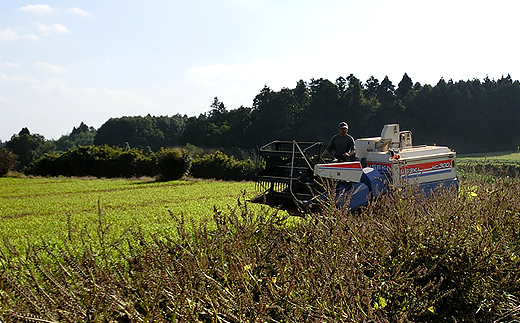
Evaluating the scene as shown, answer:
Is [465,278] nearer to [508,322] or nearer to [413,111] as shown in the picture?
[508,322]

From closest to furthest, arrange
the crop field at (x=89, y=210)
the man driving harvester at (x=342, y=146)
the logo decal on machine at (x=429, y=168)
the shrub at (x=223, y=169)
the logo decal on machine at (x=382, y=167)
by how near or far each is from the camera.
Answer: the logo decal on machine at (x=382, y=167)
the logo decal on machine at (x=429, y=168)
the man driving harvester at (x=342, y=146)
the crop field at (x=89, y=210)
the shrub at (x=223, y=169)

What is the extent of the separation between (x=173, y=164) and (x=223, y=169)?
409 centimetres

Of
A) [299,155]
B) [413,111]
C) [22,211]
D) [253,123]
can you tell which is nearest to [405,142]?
[299,155]

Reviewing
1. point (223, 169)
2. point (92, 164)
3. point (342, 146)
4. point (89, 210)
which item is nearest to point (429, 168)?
point (342, 146)

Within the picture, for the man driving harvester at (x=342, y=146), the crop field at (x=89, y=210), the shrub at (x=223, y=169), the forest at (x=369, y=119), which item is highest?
the forest at (x=369, y=119)

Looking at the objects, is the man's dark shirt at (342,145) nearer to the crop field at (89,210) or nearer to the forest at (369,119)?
the crop field at (89,210)

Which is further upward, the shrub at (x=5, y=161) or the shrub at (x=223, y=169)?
the shrub at (x=5, y=161)

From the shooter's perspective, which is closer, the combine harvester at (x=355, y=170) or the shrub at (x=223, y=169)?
the combine harvester at (x=355, y=170)

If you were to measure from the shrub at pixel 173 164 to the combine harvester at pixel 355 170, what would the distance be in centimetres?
2158

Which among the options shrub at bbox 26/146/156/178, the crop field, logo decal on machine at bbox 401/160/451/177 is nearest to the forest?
shrub at bbox 26/146/156/178

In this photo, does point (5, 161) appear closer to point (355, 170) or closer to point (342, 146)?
point (342, 146)

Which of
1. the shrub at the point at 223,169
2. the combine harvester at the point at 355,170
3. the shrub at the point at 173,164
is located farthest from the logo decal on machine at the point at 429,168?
the shrub at the point at 223,169

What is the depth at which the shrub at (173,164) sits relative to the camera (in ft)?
97.2

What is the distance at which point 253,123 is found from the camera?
52.9 metres
